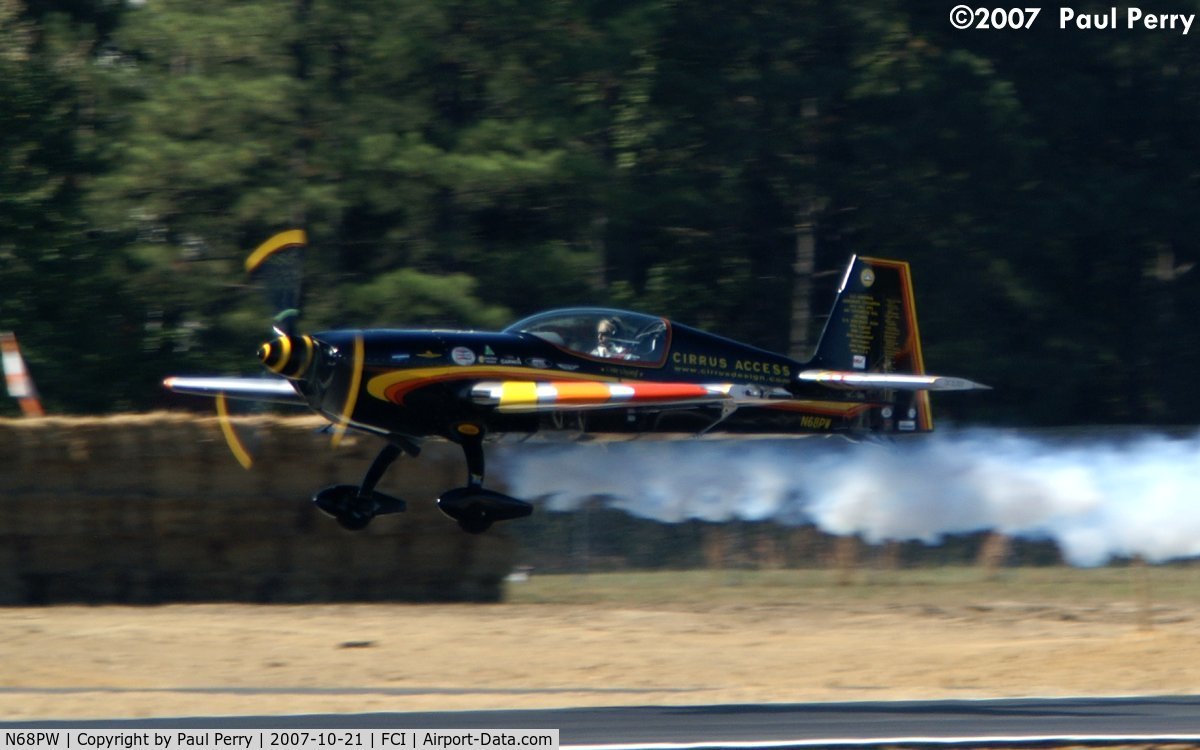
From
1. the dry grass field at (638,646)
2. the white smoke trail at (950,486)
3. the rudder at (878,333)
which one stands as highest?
the rudder at (878,333)

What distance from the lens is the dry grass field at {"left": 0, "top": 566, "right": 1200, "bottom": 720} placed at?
15602 millimetres

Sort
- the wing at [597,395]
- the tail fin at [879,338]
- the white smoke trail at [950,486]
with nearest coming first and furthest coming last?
the wing at [597,395]
the tail fin at [879,338]
the white smoke trail at [950,486]

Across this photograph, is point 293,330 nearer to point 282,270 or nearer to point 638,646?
point 282,270

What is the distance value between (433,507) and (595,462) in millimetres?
3270

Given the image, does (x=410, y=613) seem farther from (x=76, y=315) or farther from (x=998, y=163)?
(x=998, y=163)

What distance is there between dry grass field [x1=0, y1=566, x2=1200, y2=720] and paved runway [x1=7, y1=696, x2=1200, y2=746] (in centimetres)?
60

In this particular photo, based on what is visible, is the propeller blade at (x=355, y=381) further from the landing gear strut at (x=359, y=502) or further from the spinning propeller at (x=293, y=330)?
the landing gear strut at (x=359, y=502)

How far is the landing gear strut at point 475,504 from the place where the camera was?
13.6 m

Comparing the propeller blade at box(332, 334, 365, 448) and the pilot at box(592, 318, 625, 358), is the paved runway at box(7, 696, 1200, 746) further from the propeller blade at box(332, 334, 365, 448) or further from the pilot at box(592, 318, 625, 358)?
the pilot at box(592, 318, 625, 358)

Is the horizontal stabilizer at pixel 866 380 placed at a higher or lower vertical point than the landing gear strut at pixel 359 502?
higher

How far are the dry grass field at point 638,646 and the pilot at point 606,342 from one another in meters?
3.90

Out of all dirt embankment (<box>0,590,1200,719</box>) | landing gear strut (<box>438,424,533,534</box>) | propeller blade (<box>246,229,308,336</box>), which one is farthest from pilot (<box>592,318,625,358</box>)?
dirt embankment (<box>0,590,1200,719</box>)

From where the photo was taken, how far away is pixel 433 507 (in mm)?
19828

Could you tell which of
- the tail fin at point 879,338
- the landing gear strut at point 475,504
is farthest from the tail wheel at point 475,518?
the tail fin at point 879,338
